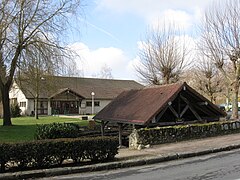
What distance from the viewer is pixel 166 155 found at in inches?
425

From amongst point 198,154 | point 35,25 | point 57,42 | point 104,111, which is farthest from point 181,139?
point 35,25

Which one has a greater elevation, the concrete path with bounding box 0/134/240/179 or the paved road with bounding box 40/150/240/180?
the concrete path with bounding box 0/134/240/179

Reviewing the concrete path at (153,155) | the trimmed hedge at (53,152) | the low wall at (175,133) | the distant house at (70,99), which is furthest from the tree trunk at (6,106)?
the trimmed hedge at (53,152)

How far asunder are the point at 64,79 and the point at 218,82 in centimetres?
2178

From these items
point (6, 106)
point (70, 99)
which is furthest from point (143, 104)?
point (70, 99)

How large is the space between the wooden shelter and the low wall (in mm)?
674

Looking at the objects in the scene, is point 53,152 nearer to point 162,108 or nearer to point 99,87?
point 162,108

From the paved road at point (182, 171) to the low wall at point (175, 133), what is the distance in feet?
9.56

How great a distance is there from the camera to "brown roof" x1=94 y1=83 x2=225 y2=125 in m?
14.4

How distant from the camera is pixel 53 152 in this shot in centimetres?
902

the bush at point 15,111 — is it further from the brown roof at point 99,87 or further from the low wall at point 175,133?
the low wall at point 175,133

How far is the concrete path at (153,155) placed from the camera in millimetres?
8460

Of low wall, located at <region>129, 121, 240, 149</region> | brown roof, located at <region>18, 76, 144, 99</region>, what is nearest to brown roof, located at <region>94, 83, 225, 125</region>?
low wall, located at <region>129, 121, 240, 149</region>

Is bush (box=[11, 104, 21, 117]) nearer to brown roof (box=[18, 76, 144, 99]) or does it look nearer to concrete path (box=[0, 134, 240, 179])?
brown roof (box=[18, 76, 144, 99])
